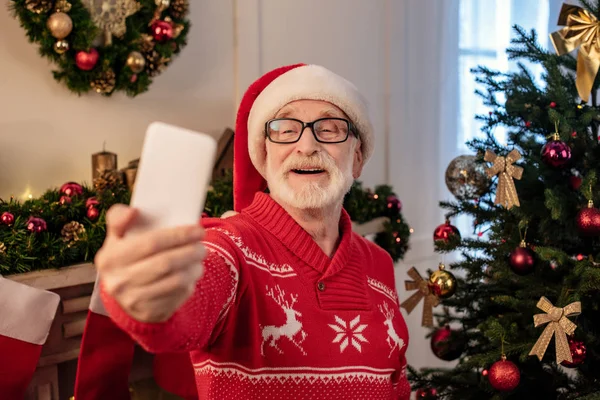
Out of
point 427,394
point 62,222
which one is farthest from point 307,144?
point 427,394

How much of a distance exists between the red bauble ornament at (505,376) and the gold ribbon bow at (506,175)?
40 cm

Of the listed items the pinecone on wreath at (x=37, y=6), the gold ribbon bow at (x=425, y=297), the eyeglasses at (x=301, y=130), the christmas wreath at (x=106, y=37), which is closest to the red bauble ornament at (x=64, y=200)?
the christmas wreath at (x=106, y=37)

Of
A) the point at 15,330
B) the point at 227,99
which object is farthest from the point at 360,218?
the point at 15,330

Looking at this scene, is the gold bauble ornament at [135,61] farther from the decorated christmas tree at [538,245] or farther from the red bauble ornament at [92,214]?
the decorated christmas tree at [538,245]

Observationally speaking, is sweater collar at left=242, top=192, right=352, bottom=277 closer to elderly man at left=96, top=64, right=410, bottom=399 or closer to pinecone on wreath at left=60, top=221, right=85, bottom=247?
elderly man at left=96, top=64, right=410, bottom=399

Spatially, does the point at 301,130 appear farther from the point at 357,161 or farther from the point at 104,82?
the point at 104,82

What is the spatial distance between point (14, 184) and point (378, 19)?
5.76 feet

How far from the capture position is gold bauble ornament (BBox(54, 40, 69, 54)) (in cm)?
188

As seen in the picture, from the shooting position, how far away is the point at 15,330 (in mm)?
1516

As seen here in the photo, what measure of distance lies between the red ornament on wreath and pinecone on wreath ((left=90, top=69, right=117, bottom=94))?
1.40 metres

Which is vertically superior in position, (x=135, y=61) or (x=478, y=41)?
(x=478, y=41)

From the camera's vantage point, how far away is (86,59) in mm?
1945

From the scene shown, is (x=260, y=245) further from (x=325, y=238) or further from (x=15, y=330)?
(x=15, y=330)

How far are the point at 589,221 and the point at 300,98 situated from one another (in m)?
0.74
